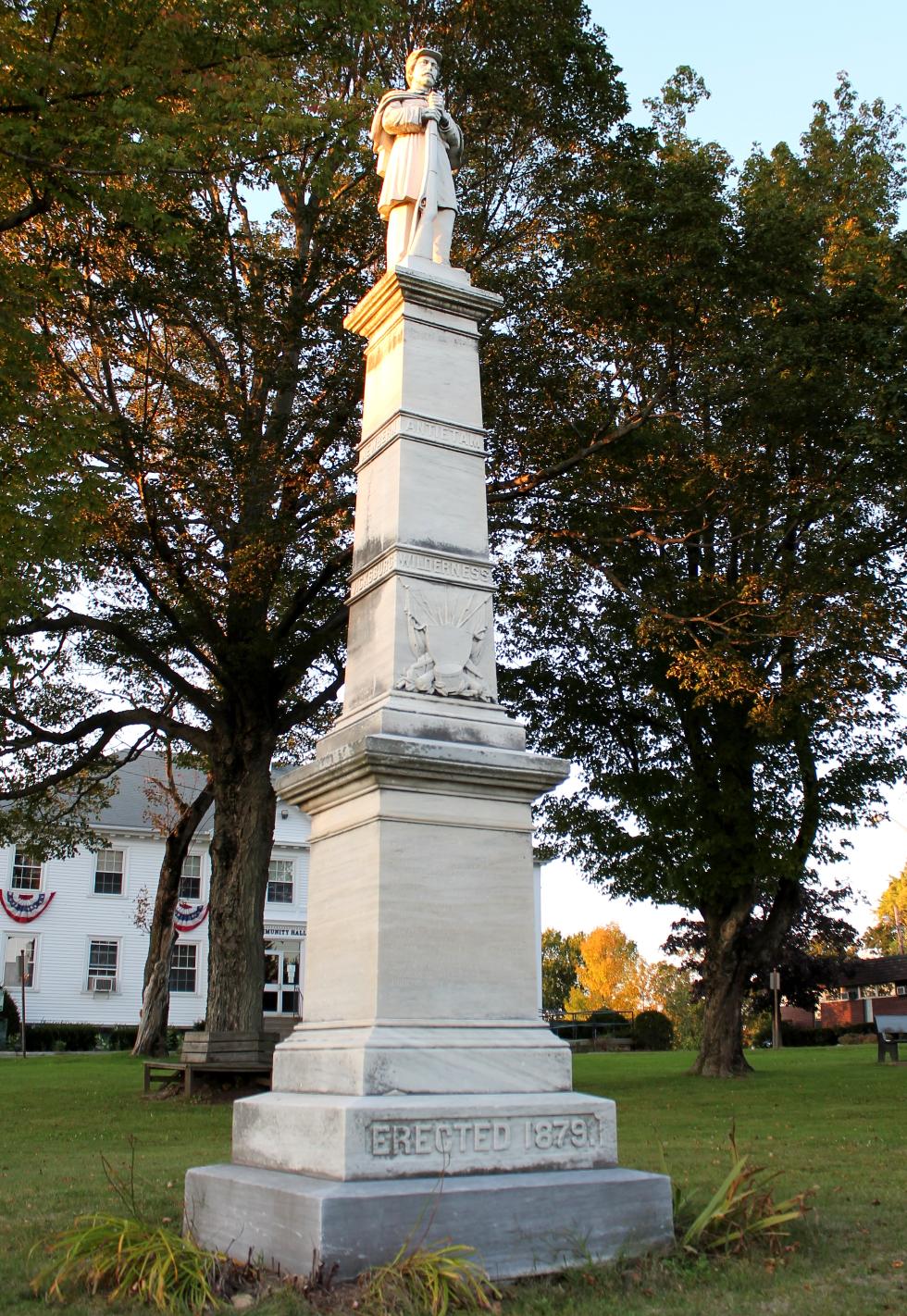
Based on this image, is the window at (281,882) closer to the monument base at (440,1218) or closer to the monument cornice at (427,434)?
the monument cornice at (427,434)

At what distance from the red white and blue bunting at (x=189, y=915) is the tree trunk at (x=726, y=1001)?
1066 inches

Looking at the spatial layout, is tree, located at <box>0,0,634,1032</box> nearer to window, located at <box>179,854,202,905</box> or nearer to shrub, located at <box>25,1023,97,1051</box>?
shrub, located at <box>25,1023,97,1051</box>

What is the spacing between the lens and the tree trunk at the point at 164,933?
1097 inches

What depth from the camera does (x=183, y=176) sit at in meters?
14.6

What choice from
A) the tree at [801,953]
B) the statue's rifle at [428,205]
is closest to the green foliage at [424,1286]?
the statue's rifle at [428,205]

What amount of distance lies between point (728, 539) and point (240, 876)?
378 inches

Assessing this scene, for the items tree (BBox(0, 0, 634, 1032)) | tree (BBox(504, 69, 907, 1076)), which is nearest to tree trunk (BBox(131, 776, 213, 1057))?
tree (BBox(0, 0, 634, 1032))

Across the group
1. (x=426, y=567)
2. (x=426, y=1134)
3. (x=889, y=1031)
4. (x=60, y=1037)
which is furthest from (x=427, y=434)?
(x=60, y=1037)

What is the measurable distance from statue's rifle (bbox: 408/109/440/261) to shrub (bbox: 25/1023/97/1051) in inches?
1560

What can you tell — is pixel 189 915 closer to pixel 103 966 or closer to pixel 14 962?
pixel 103 966

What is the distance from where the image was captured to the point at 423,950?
6312 mm

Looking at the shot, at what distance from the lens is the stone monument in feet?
18.2

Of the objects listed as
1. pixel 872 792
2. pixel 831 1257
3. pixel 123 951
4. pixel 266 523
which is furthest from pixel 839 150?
pixel 123 951

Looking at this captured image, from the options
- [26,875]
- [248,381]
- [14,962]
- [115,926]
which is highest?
[248,381]
